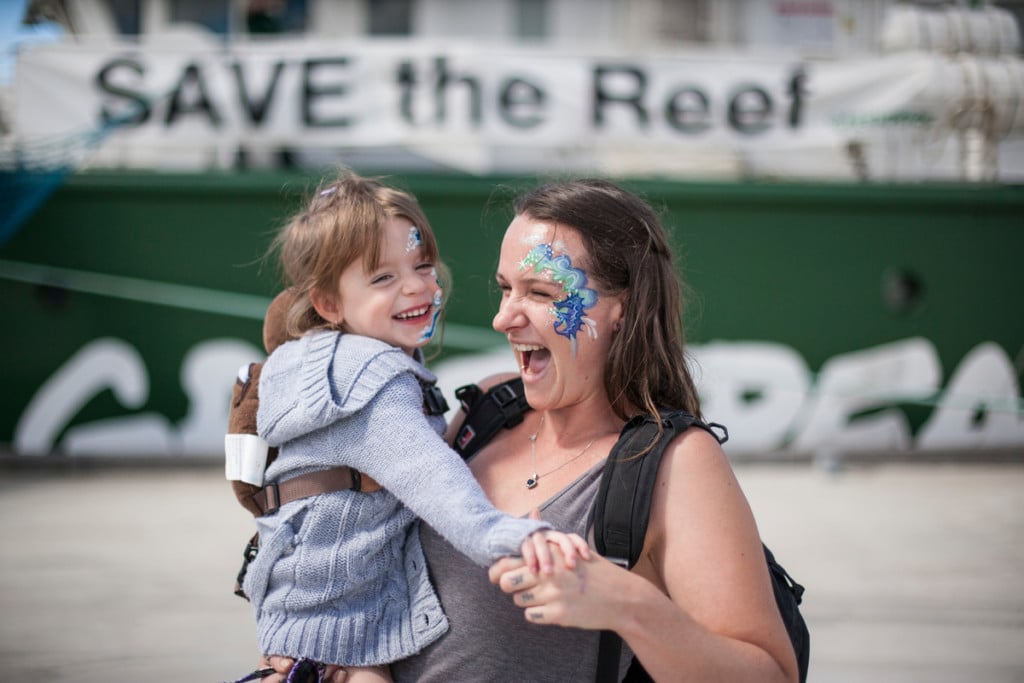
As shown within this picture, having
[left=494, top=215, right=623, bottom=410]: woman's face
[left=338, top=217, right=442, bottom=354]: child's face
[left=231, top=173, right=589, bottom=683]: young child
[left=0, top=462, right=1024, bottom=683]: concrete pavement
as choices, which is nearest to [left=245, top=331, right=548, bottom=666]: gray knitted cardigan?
[left=231, top=173, right=589, bottom=683]: young child

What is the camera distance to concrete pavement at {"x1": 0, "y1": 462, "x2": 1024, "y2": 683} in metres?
4.20

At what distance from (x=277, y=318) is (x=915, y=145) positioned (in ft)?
24.2

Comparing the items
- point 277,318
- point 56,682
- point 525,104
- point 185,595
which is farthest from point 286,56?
point 277,318

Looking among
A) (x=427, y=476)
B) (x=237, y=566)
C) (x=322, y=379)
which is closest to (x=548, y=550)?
(x=427, y=476)

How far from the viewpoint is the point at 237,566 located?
538 centimetres

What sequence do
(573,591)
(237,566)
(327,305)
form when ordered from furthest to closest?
(237,566) < (327,305) < (573,591)

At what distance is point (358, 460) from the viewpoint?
6.63 feet

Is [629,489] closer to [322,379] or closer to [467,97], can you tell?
[322,379]

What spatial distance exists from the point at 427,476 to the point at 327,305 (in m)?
0.70

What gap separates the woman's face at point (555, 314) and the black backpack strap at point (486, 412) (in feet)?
0.71

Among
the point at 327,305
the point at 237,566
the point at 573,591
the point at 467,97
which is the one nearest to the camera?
the point at 573,591

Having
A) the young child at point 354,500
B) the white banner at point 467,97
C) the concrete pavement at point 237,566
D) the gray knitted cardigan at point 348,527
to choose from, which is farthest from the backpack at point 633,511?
the white banner at point 467,97

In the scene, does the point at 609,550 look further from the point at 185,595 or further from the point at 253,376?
the point at 185,595

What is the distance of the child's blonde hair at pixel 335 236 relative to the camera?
2330mm
